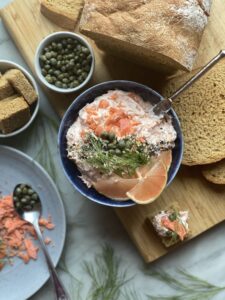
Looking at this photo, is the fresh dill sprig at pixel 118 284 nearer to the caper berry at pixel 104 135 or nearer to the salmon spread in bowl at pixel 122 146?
the salmon spread in bowl at pixel 122 146

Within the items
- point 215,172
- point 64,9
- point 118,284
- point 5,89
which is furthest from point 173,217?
point 64,9

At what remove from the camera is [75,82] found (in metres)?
2.48

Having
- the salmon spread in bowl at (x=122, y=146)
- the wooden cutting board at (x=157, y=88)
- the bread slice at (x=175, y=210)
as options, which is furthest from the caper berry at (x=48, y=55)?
the bread slice at (x=175, y=210)

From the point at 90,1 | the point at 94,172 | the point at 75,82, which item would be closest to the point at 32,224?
the point at 94,172

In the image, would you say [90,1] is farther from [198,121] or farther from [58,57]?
[198,121]

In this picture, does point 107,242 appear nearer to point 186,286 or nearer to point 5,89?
point 186,286

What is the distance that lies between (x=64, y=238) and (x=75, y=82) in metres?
0.81

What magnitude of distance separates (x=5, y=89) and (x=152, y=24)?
2.63 feet

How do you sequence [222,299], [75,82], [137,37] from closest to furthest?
[137,37], [75,82], [222,299]

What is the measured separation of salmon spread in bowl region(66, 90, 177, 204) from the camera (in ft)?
7.23

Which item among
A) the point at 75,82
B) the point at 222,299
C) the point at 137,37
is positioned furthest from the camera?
the point at 222,299

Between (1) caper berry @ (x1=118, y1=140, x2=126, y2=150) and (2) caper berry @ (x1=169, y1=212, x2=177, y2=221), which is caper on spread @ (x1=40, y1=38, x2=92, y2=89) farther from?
(2) caper berry @ (x1=169, y1=212, x2=177, y2=221)

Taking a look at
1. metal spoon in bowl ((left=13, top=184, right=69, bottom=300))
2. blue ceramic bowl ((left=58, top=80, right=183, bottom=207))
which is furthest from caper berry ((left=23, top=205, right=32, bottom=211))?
blue ceramic bowl ((left=58, top=80, right=183, bottom=207))

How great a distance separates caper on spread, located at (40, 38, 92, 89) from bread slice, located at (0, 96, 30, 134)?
0.18 meters
